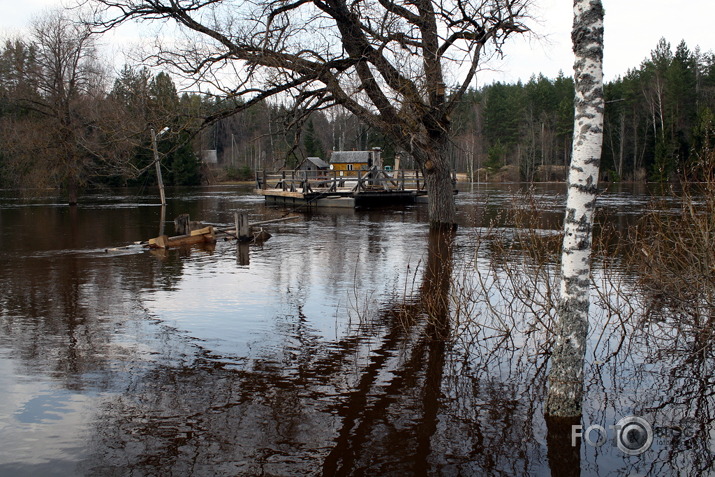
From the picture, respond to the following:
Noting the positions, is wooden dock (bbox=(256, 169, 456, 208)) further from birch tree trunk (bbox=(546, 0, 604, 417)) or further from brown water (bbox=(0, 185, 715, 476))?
birch tree trunk (bbox=(546, 0, 604, 417))

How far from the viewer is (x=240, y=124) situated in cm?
6169

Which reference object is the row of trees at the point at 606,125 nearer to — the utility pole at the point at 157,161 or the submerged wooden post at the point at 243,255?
the utility pole at the point at 157,161

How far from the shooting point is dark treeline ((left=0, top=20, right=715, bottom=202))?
659 inches

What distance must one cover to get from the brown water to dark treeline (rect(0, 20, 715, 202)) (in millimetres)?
2934

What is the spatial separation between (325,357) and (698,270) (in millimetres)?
4271

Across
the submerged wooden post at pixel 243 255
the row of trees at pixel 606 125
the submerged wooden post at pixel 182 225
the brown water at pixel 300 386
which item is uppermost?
the row of trees at pixel 606 125

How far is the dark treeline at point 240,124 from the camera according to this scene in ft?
55.0

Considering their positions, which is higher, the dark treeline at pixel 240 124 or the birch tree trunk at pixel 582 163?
the dark treeline at pixel 240 124

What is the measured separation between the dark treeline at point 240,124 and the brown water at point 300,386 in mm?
2934

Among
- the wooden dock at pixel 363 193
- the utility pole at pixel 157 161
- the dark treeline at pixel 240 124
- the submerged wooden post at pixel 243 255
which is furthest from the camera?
the wooden dock at pixel 363 193

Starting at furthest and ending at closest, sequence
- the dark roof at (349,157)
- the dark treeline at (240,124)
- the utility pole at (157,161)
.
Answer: the dark roof at (349,157), the dark treeline at (240,124), the utility pole at (157,161)

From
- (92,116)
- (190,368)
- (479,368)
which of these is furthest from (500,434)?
(92,116)

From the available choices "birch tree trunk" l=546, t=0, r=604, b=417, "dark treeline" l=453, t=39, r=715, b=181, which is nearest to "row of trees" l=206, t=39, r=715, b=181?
"dark treeline" l=453, t=39, r=715, b=181

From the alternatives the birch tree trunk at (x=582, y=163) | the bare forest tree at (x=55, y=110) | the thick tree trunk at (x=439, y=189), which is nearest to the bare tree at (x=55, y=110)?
the bare forest tree at (x=55, y=110)
